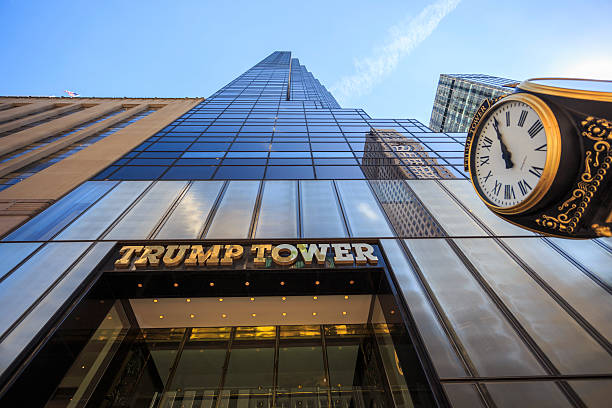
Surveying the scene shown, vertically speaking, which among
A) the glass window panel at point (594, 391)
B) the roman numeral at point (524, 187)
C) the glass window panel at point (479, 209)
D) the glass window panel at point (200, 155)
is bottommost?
the glass window panel at point (594, 391)

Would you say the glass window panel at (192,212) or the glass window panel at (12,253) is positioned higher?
the glass window panel at (192,212)

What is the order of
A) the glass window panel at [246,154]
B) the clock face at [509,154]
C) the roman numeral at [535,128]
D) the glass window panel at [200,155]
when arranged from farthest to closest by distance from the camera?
the glass window panel at [246,154], the glass window panel at [200,155], the clock face at [509,154], the roman numeral at [535,128]

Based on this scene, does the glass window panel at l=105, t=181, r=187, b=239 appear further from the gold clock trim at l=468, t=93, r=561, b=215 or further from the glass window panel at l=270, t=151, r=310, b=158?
the gold clock trim at l=468, t=93, r=561, b=215

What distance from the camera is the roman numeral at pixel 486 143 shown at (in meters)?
6.32

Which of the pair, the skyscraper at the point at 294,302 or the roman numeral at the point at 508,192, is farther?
the skyscraper at the point at 294,302

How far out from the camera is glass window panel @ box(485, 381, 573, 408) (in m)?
5.25

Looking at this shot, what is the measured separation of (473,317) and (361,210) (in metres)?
5.75

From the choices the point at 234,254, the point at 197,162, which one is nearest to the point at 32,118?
the point at 197,162

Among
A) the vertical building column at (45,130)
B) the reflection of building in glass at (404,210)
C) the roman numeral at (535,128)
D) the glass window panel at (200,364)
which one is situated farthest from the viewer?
the vertical building column at (45,130)

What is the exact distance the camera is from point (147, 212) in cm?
1114

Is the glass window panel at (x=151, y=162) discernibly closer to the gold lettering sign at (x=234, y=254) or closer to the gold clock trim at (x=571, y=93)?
the gold lettering sign at (x=234, y=254)

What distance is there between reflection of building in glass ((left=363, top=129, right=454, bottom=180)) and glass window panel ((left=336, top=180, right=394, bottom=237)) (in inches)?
74.0

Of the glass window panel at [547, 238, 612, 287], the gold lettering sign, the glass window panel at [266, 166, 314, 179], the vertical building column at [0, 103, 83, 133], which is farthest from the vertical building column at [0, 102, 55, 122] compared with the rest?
the glass window panel at [547, 238, 612, 287]

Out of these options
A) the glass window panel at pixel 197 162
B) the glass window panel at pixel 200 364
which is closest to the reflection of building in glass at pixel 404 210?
the glass window panel at pixel 200 364
